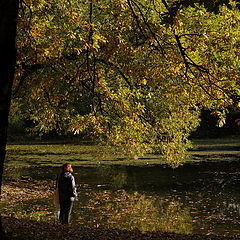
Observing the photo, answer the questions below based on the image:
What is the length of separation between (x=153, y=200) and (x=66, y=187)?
814cm

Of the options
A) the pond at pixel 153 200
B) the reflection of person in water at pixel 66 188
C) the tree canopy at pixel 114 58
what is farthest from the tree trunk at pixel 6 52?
the pond at pixel 153 200

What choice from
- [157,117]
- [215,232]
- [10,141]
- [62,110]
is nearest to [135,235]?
[215,232]

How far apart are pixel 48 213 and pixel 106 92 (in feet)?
16.1

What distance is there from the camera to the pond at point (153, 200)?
1623cm

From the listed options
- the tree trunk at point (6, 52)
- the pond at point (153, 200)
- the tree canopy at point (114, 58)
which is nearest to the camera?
the tree trunk at point (6, 52)

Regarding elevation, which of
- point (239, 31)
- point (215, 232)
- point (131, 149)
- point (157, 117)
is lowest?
point (215, 232)

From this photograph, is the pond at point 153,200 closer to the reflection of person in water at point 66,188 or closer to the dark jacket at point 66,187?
the reflection of person in water at point 66,188

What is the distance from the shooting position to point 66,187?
13.7 metres

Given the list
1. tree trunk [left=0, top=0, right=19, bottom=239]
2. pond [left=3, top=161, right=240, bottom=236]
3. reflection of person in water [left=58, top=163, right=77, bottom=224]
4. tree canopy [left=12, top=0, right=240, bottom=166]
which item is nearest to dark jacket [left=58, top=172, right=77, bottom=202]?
reflection of person in water [left=58, top=163, right=77, bottom=224]

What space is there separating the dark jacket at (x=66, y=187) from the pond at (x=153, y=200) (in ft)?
7.85

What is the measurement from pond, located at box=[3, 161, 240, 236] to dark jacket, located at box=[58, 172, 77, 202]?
2.39 m

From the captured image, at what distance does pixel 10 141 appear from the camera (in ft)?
236

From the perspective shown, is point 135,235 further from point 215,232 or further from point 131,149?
point 131,149

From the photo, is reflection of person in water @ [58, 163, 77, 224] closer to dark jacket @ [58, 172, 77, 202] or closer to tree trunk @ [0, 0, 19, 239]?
dark jacket @ [58, 172, 77, 202]
